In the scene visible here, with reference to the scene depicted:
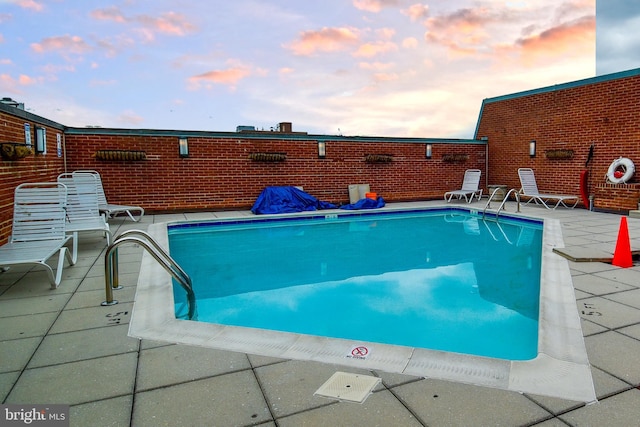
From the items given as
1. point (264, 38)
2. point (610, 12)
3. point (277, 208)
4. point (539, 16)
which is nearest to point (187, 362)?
point (277, 208)

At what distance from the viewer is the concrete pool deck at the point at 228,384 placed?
1.73 metres

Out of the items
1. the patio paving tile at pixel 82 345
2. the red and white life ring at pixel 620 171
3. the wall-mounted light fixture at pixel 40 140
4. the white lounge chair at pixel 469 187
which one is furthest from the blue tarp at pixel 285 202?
the patio paving tile at pixel 82 345

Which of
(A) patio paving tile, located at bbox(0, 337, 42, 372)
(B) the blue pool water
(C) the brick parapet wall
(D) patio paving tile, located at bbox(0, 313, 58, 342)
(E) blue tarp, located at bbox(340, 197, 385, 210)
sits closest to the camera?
(A) patio paving tile, located at bbox(0, 337, 42, 372)

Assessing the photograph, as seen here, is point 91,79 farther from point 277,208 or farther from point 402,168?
point 402,168

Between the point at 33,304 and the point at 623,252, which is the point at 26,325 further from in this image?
the point at 623,252

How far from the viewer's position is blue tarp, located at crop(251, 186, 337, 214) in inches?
366

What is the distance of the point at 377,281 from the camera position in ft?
15.3

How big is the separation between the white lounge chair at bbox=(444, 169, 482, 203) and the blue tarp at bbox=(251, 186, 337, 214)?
3686mm

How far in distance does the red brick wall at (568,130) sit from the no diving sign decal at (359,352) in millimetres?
8854

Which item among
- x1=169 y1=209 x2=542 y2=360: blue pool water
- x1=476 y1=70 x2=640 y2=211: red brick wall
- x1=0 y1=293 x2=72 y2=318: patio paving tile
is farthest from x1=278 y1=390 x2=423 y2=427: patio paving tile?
x1=476 y1=70 x2=640 y2=211: red brick wall

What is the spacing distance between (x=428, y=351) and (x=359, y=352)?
15.4 inches

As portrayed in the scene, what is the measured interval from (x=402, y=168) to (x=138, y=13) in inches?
286

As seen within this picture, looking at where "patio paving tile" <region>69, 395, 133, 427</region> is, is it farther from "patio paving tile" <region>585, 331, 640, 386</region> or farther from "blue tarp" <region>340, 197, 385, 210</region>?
"blue tarp" <region>340, 197, 385, 210</region>

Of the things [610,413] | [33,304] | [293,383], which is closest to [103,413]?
[293,383]
